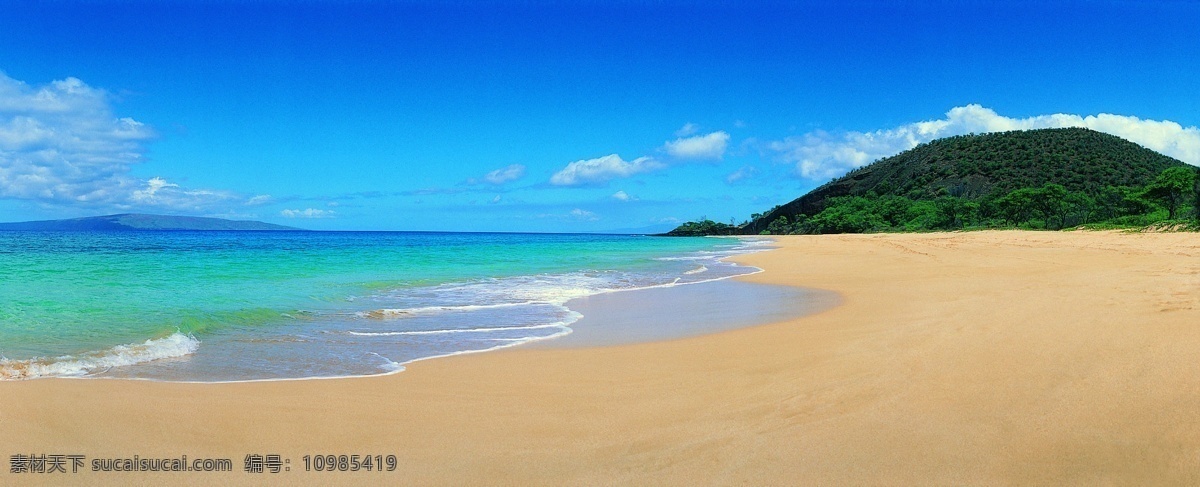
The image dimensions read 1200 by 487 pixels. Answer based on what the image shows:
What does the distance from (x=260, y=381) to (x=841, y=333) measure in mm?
6243

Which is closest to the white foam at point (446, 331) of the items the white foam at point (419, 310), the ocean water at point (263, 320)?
the ocean water at point (263, 320)

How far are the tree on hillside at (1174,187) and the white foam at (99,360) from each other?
49.4 metres

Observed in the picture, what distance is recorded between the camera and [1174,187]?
125 ft

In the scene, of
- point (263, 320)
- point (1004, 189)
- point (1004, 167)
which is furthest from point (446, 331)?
point (1004, 167)

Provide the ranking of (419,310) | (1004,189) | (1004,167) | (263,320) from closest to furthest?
1. (263,320)
2. (419,310)
3. (1004,189)
4. (1004,167)

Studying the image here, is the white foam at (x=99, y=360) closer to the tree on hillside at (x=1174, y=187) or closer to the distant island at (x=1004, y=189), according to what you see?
the distant island at (x=1004, y=189)

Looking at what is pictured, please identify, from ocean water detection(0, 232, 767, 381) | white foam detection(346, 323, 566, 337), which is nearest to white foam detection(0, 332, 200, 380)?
ocean water detection(0, 232, 767, 381)

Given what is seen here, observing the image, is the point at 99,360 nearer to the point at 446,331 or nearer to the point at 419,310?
the point at 446,331

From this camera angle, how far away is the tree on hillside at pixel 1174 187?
124 ft

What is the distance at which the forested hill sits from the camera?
83.1 m

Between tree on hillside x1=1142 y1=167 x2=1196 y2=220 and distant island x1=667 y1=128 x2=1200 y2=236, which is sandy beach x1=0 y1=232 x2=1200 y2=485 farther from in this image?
tree on hillside x1=1142 y1=167 x2=1196 y2=220

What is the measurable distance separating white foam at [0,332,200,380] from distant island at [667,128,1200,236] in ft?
126

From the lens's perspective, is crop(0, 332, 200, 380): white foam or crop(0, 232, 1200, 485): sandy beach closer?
A: crop(0, 232, 1200, 485): sandy beach

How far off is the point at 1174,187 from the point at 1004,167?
61656 millimetres
